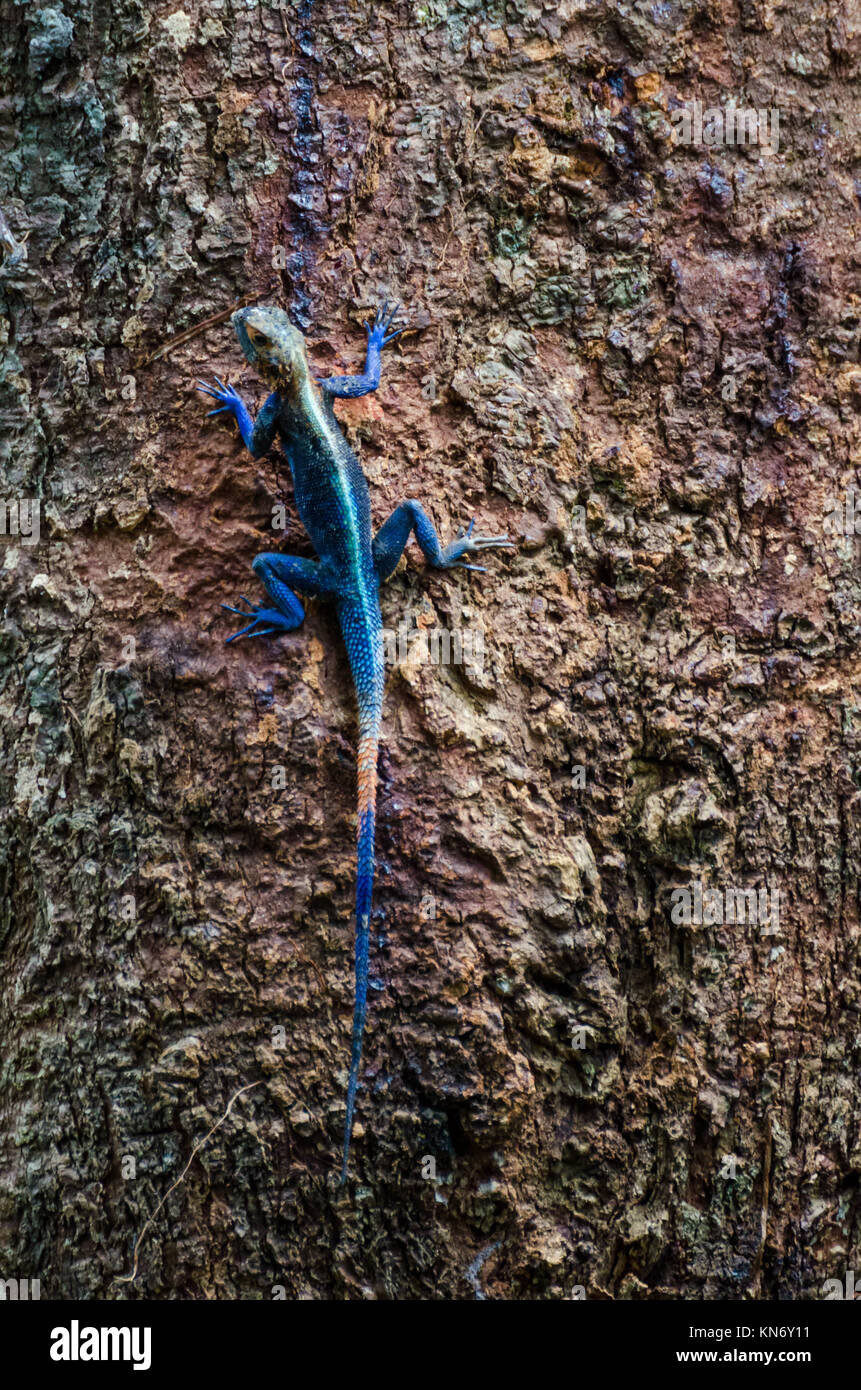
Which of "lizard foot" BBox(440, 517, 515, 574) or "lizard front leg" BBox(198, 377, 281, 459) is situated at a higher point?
"lizard front leg" BBox(198, 377, 281, 459)

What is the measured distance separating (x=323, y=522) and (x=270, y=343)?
699 mm

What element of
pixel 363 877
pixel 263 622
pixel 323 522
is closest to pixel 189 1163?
pixel 363 877

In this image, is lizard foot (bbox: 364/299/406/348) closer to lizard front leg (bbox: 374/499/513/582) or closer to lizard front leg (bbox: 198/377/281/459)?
lizard front leg (bbox: 198/377/281/459)

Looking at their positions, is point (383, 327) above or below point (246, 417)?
above

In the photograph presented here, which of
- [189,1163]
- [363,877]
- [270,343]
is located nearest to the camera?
[363,877]

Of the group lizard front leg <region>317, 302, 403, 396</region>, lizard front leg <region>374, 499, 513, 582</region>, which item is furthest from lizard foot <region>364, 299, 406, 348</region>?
lizard front leg <region>374, 499, 513, 582</region>

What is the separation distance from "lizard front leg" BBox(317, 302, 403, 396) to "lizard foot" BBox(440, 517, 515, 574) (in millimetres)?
690

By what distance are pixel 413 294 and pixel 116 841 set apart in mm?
2488

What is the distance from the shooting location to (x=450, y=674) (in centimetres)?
417

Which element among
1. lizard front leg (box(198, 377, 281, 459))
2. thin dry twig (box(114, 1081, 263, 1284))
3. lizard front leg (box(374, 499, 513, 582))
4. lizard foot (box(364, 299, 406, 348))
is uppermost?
lizard foot (box(364, 299, 406, 348))

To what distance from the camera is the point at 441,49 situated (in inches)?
170

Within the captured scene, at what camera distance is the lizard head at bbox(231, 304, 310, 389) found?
4.01m

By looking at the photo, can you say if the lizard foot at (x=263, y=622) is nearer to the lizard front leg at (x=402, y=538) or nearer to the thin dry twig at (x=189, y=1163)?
the lizard front leg at (x=402, y=538)

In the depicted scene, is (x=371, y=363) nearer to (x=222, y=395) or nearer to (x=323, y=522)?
(x=222, y=395)
